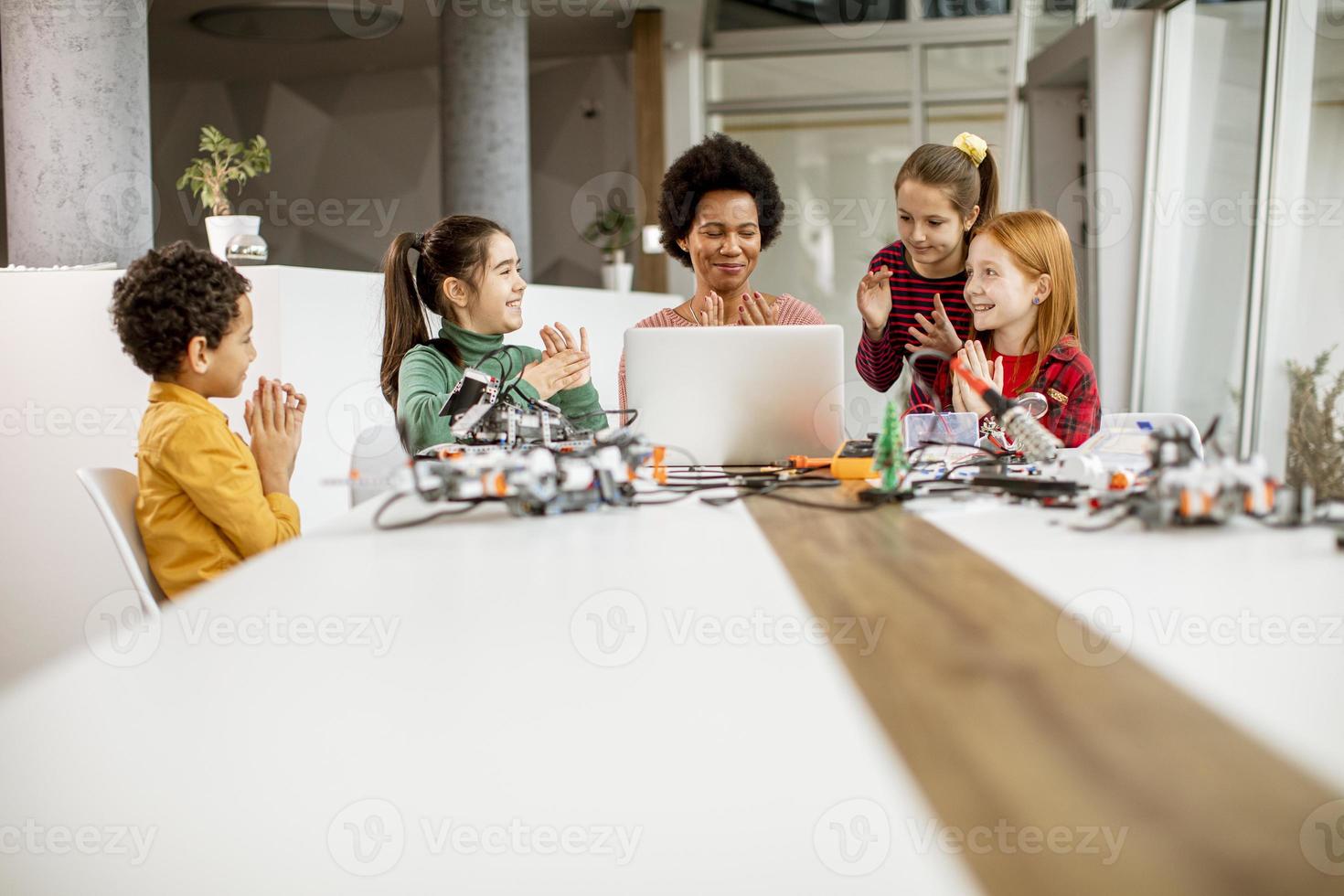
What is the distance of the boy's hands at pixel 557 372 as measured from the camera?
197cm

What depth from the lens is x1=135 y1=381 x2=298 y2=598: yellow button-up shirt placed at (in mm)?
1604

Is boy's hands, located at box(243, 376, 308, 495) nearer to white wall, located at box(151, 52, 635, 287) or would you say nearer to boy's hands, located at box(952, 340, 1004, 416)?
Result: boy's hands, located at box(952, 340, 1004, 416)

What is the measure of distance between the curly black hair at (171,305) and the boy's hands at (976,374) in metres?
1.25

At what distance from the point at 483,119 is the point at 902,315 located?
13.8ft

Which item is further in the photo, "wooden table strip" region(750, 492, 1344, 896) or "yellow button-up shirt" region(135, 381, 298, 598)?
"yellow button-up shirt" region(135, 381, 298, 598)

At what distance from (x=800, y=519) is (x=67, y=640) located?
254 cm

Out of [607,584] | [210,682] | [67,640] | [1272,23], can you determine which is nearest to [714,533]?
[607,584]

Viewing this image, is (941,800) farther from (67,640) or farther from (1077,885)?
(67,640)

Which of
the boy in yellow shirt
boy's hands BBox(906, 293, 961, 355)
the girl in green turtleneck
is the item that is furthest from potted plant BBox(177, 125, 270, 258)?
boy's hands BBox(906, 293, 961, 355)

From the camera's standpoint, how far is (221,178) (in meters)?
3.37

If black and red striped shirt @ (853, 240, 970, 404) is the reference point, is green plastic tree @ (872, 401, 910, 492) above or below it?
below

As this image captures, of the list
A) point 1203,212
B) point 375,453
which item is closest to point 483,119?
point 1203,212

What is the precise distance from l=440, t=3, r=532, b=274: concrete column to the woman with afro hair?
3.17 metres

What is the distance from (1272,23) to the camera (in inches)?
165
